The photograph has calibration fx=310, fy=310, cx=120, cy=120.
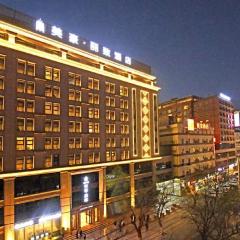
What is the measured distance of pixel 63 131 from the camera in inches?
1538

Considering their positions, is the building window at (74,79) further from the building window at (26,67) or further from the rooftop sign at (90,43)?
the building window at (26,67)

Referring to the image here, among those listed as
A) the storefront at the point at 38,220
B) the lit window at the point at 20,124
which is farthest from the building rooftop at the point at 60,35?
the storefront at the point at 38,220

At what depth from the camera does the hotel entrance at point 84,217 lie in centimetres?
3922

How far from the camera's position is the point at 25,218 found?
33562 millimetres

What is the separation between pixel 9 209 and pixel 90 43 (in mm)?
24204

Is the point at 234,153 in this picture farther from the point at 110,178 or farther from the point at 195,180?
the point at 110,178

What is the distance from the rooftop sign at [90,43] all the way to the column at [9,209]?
1800cm

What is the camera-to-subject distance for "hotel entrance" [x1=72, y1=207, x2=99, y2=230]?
39219 millimetres

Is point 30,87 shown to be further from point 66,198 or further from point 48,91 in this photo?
point 66,198

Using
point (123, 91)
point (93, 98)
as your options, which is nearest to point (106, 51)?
point (123, 91)

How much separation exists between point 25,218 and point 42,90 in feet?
47.7

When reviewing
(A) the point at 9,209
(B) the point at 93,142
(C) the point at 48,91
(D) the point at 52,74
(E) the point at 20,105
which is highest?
(D) the point at 52,74

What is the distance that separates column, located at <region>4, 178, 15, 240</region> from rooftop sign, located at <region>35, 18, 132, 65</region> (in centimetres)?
1800

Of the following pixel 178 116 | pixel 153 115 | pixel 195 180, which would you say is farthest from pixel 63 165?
pixel 178 116
